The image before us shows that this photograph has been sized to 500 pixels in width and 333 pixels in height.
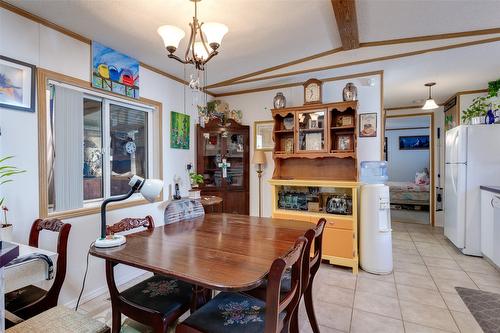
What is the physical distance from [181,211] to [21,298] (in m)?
1.12

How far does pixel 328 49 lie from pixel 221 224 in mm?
2145

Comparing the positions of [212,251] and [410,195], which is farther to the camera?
[410,195]

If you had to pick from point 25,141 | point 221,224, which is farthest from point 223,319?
point 25,141

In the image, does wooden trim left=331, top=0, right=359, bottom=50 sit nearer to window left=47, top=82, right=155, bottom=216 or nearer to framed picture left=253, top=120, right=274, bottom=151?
Answer: framed picture left=253, top=120, right=274, bottom=151

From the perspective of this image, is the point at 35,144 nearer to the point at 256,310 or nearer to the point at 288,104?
the point at 256,310

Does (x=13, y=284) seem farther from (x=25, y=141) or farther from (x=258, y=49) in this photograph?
(x=258, y=49)

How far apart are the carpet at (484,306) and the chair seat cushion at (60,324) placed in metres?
2.65

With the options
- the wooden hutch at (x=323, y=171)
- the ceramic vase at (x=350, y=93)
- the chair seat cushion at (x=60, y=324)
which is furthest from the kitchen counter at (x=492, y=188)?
the chair seat cushion at (x=60, y=324)

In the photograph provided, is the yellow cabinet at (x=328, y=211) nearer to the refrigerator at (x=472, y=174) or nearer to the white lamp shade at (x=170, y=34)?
the refrigerator at (x=472, y=174)

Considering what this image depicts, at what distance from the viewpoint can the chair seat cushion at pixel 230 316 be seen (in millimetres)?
1218

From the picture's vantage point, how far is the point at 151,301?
1.45 metres

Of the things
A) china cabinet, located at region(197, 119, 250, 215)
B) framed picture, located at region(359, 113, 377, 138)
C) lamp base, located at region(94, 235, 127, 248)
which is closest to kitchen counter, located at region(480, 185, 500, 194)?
framed picture, located at region(359, 113, 377, 138)

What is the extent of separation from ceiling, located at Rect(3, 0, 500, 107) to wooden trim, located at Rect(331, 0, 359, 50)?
59 millimetres

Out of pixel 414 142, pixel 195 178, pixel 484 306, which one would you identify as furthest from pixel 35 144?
pixel 414 142
